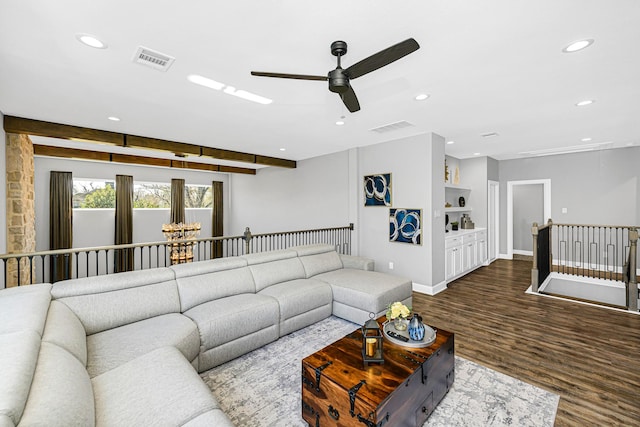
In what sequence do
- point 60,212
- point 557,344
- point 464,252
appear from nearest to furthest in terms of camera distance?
point 557,344 < point 464,252 < point 60,212

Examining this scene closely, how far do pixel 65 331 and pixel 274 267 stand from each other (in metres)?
2.18

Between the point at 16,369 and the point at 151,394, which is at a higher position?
the point at 16,369

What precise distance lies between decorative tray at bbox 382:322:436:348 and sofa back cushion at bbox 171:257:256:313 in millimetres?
1711

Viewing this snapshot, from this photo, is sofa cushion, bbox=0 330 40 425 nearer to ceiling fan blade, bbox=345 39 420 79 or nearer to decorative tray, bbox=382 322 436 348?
decorative tray, bbox=382 322 436 348

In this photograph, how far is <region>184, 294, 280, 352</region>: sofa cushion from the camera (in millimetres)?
2508

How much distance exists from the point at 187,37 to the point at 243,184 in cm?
703

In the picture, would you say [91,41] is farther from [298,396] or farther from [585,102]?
[585,102]

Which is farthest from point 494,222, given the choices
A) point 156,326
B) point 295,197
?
point 156,326

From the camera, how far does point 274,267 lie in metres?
3.73

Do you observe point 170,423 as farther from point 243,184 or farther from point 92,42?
point 243,184

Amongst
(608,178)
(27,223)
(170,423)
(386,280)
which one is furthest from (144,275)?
(608,178)

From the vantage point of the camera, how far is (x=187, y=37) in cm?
192

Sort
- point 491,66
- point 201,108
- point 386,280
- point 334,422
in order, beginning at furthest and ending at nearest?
point 386,280 < point 201,108 < point 491,66 < point 334,422

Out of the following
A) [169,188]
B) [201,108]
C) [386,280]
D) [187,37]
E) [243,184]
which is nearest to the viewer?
[187,37]
